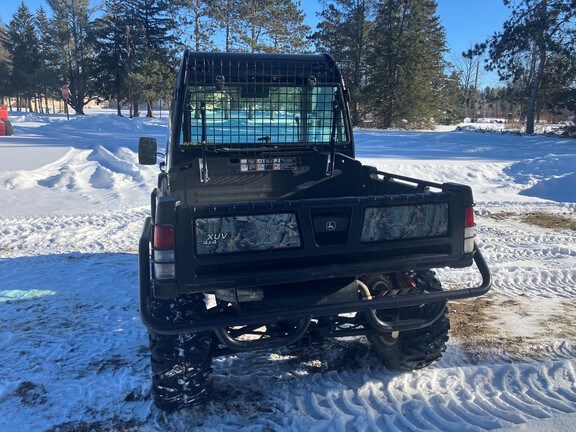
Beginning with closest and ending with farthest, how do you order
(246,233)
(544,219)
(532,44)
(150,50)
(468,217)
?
(246,233), (468,217), (544,219), (532,44), (150,50)

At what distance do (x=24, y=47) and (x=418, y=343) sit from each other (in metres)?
67.0

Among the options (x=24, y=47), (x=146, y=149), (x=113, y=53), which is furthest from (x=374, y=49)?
(x=24, y=47)

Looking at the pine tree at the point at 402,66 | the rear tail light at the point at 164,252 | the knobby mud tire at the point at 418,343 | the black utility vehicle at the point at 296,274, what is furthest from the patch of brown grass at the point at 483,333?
the pine tree at the point at 402,66

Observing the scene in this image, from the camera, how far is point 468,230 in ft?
10.4

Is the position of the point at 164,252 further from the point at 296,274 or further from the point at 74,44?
the point at 74,44

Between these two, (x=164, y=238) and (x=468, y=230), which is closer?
(x=164, y=238)

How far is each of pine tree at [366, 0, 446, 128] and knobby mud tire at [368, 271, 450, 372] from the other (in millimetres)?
34631

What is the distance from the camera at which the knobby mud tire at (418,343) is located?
3436mm

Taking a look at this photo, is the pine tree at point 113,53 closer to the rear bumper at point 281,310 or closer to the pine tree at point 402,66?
the pine tree at point 402,66

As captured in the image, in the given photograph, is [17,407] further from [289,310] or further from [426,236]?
[426,236]

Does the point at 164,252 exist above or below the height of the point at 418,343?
above

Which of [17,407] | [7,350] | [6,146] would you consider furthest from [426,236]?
[6,146]

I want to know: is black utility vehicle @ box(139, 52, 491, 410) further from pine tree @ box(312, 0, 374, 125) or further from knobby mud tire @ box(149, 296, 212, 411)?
pine tree @ box(312, 0, 374, 125)

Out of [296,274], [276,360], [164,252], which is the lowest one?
[276,360]
